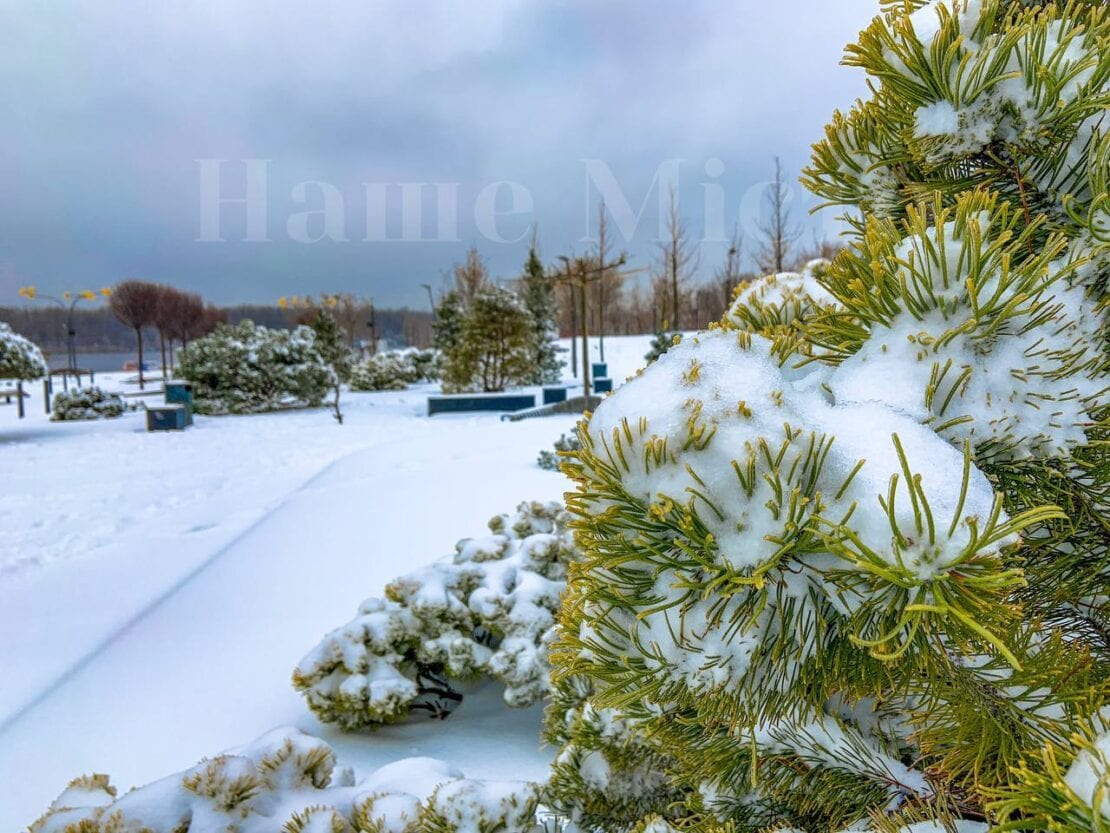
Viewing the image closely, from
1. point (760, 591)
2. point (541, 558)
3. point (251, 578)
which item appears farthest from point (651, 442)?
point (251, 578)

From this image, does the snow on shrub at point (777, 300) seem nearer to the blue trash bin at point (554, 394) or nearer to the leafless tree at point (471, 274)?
the blue trash bin at point (554, 394)

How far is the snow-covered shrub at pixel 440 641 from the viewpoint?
3344 mm

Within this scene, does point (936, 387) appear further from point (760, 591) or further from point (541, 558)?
point (541, 558)

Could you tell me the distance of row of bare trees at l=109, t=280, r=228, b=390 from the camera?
87.2ft

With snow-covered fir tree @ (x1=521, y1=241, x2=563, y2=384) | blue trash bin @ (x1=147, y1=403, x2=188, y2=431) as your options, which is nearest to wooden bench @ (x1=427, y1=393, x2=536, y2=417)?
blue trash bin @ (x1=147, y1=403, x2=188, y2=431)

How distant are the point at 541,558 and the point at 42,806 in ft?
8.75

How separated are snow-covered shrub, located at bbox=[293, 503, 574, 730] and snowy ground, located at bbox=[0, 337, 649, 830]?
0.86 ft

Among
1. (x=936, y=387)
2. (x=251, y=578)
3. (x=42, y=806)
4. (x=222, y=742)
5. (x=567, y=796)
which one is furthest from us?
(x=251, y=578)

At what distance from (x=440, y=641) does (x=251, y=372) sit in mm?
18721

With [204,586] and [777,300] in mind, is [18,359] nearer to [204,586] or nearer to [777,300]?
[204,586]

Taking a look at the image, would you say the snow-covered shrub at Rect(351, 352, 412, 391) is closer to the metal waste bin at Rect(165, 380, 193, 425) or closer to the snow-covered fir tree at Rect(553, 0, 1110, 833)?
the metal waste bin at Rect(165, 380, 193, 425)

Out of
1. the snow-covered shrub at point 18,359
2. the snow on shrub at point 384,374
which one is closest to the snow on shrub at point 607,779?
the snow-covered shrub at point 18,359

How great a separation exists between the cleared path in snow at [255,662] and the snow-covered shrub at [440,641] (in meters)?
0.26

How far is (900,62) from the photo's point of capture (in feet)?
2.90
